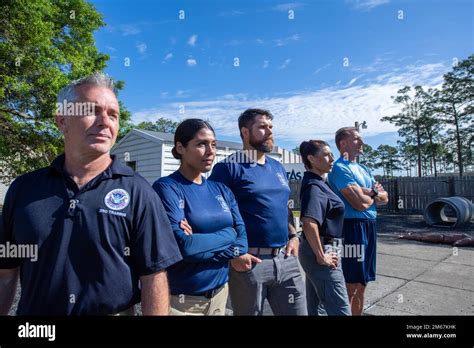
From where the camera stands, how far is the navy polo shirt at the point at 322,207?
2.62 m

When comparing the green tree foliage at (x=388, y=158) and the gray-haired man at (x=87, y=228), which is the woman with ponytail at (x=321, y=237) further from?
the green tree foliage at (x=388, y=158)

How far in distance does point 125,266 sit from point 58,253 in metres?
0.28

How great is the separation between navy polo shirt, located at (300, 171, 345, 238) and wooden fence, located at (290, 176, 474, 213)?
1251cm

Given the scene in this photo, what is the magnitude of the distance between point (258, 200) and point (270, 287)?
2.38 feet

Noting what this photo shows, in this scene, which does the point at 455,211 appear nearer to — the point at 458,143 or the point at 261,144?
the point at 261,144

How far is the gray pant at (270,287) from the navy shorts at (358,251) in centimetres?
71

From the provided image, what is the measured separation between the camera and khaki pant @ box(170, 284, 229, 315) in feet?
5.98

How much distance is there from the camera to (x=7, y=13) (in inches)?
348

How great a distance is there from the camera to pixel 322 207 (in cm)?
267

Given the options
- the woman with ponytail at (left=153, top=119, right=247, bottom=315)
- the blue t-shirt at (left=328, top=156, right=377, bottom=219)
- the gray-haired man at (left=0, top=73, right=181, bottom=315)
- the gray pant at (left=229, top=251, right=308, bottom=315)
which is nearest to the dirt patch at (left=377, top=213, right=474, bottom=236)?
the blue t-shirt at (left=328, top=156, right=377, bottom=219)

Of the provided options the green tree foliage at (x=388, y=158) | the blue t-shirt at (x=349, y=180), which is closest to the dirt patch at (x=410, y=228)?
the blue t-shirt at (x=349, y=180)

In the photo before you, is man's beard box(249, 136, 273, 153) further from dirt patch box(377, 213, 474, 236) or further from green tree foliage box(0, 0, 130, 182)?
dirt patch box(377, 213, 474, 236)

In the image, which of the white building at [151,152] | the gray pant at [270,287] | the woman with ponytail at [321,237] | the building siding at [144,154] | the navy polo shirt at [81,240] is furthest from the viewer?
the building siding at [144,154]

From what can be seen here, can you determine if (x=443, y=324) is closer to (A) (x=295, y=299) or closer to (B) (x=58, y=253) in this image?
(A) (x=295, y=299)
